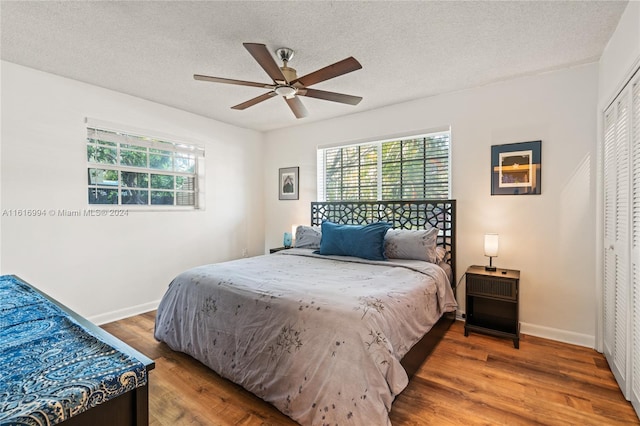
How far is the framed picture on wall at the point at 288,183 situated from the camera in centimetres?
482

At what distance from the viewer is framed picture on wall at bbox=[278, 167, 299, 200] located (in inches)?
190

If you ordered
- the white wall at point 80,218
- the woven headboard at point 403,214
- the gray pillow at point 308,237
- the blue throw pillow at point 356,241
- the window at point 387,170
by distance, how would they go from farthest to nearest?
the gray pillow at point 308,237 < the window at point 387,170 < the woven headboard at point 403,214 < the blue throw pillow at point 356,241 < the white wall at point 80,218

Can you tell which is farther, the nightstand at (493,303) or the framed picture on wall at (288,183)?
the framed picture on wall at (288,183)

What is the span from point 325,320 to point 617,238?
A: 2230 millimetres

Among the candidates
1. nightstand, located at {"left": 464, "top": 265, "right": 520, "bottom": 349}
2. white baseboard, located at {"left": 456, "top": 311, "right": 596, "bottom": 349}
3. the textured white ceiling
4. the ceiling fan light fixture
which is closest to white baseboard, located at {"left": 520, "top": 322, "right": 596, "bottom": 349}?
white baseboard, located at {"left": 456, "top": 311, "right": 596, "bottom": 349}

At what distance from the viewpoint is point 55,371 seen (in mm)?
703

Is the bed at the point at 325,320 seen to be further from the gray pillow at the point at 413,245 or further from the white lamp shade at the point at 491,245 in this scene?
the white lamp shade at the point at 491,245

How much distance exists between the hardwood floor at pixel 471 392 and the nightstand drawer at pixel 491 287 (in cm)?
46

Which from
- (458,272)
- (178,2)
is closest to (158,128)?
(178,2)

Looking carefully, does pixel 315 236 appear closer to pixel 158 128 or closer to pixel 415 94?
pixel 415 94

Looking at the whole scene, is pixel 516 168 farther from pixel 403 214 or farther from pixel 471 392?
pixel 471 392

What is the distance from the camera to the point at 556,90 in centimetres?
288

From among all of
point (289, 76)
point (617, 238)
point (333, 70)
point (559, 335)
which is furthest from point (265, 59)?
point (559, 335)

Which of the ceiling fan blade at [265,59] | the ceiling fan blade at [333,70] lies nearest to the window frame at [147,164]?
the ceiling fan blade at [265,59]
